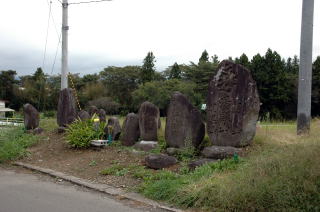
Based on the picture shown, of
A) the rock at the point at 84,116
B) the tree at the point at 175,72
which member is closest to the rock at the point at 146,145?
the rock at the point at 84,116

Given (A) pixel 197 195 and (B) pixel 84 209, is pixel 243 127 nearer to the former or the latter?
(A) pixel 197 195

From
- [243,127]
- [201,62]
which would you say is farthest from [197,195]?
[201,62]

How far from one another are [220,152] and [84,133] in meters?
4.68

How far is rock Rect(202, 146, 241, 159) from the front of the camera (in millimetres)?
7070

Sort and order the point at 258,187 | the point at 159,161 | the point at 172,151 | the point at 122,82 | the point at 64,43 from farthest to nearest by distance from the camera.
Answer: the point at 122,82 → the point at 64,43 → the point at 172,151 → the point at 159,161 → the point at 258,187

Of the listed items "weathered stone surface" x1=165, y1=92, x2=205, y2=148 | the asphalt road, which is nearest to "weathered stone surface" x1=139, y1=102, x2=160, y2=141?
"weathered stone surface" x1=165, y1=92, x2=205, y2=148

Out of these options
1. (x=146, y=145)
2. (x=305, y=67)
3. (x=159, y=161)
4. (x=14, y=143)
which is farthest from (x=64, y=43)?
(x=305, y=67)

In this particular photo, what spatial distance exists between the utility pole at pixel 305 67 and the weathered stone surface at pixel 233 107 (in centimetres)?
139

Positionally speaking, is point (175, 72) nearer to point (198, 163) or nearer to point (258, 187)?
point (198, 163)

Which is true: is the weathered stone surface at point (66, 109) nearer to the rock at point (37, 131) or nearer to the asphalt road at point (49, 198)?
the rock at point (37, 131)

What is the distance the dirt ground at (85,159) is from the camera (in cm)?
723

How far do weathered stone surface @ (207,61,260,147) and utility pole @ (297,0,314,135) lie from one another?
4.57 feet

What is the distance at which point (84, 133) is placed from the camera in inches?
398

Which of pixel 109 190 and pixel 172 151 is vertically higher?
pixel 172 151
